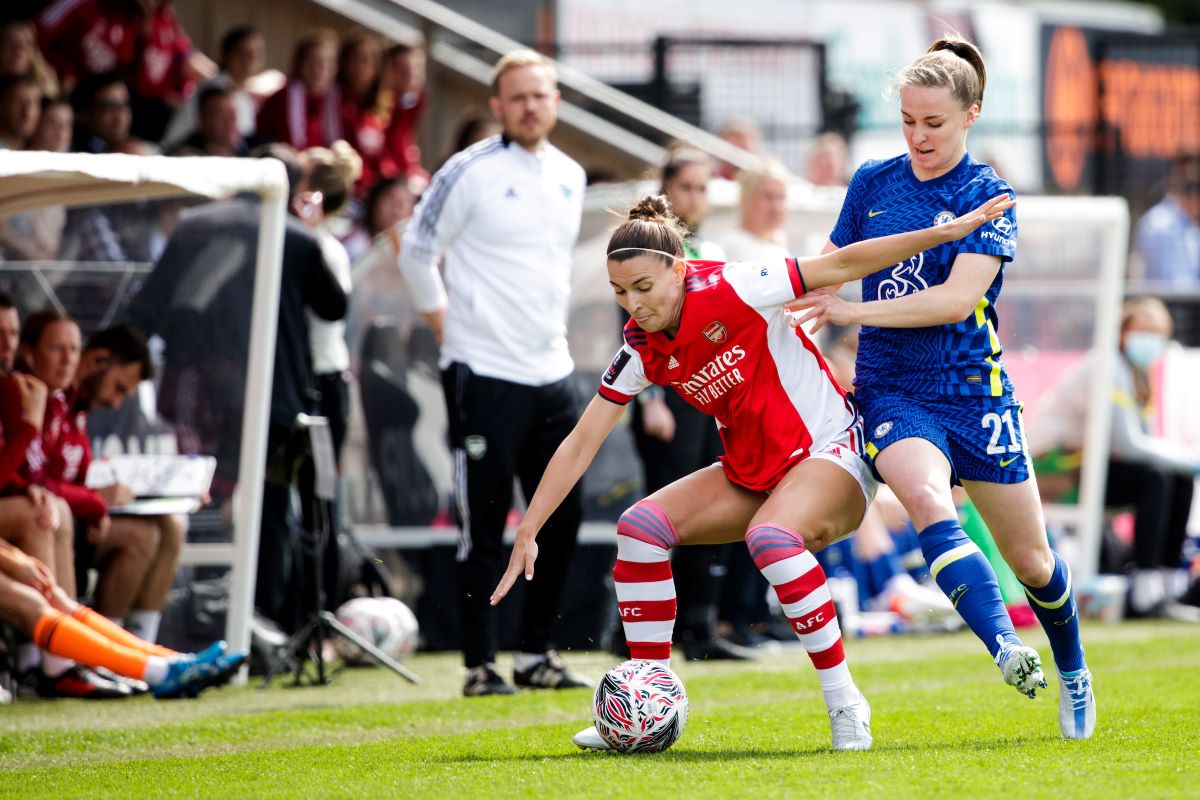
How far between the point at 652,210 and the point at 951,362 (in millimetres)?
1049

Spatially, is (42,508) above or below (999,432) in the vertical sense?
below

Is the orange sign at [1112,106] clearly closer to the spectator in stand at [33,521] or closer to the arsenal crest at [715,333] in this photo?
the spectator in stand at [33,521]

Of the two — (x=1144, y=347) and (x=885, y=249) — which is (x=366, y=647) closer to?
(x=885, y=249)

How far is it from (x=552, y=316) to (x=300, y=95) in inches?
184

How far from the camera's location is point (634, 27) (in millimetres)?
16391

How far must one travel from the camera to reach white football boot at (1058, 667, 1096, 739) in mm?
5285

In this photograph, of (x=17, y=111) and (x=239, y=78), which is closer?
(x=17, y=111)

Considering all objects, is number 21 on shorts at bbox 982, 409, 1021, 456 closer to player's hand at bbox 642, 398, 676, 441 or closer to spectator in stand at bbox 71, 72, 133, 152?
player's hand at bbox 642, 398, 676, 441

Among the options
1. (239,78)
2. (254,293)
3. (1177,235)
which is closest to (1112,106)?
(1177,235)

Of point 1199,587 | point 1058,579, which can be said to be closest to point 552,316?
point 1058,579

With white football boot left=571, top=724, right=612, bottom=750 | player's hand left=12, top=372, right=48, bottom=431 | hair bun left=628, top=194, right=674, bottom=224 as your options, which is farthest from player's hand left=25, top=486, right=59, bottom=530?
hair bun left=628, top=194, right=674, bottom=224

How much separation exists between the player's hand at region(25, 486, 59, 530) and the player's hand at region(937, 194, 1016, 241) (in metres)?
4.15

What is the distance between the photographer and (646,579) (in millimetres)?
5336

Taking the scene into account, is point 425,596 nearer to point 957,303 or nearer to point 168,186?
point 168,186
